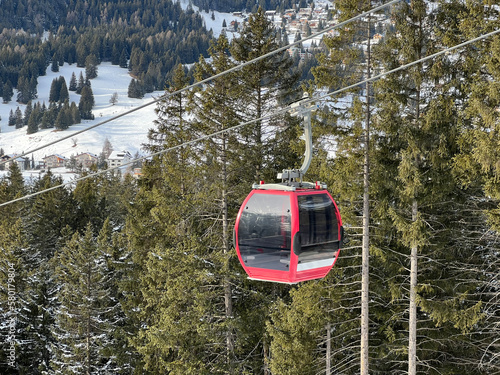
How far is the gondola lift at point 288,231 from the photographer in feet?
26.5

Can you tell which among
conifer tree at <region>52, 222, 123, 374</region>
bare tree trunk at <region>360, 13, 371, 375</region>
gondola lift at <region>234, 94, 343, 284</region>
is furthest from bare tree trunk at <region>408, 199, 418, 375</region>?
conifer tree at <region>52, 222, 123, 374</region>

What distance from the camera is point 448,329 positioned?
14484 mm

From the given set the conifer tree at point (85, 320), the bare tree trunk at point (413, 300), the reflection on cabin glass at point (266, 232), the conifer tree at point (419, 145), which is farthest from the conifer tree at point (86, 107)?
the reflection on cabin glass at point (266, 232)

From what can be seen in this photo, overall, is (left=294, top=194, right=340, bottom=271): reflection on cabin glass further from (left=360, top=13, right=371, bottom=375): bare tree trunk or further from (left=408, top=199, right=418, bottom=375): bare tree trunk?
(left=408, top=199, right=418, bottom=375): bare tree trunk

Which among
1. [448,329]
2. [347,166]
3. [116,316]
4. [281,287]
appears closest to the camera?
[347,166]

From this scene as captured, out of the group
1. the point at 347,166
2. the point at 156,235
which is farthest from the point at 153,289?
the point at 347,166

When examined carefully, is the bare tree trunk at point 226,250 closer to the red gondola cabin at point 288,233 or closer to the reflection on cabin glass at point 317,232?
the red gondola cabin at point 288,233

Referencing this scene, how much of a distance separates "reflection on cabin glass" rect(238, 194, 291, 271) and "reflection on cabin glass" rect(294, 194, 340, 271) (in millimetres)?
230

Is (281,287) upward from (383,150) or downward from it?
downward

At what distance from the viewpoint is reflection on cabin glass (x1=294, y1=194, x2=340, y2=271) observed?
810cm

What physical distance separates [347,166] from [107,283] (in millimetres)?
17318

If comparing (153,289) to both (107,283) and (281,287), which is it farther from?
(107,283)

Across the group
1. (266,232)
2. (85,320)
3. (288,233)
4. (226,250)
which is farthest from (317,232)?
(85,320)

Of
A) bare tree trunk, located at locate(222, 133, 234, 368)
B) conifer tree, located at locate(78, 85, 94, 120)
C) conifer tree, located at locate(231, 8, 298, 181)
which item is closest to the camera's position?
bare tree trunk, located at locate(222, 133, 234, 368)
